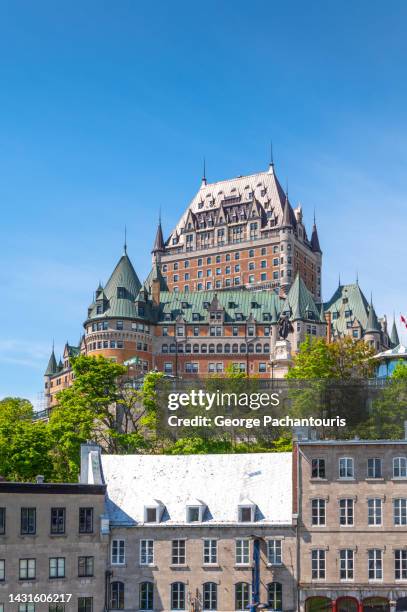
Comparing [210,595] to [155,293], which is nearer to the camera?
[210,595]

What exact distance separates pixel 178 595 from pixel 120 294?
120397mm

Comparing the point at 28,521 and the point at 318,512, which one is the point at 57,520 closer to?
the point at 28,521

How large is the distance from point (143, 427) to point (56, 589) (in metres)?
57.8

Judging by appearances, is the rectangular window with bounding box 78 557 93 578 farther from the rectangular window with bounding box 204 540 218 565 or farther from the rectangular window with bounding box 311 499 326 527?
the rectangular window with bounding box 311 499 326 527

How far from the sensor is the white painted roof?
238 ft

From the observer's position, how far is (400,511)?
71688mm

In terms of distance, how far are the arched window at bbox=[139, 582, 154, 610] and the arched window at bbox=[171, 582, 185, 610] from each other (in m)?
1.37

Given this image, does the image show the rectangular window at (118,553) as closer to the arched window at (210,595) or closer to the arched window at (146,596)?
the arched window at (146,596)

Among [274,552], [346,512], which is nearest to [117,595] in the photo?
[274,552]

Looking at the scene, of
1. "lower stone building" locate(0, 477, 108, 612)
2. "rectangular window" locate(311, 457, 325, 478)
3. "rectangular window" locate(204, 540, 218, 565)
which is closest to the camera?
"lower stone building" locate(0, 477, 108, 612)

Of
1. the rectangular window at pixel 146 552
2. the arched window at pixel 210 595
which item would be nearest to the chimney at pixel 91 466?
the rectangular window at pixel 146 552

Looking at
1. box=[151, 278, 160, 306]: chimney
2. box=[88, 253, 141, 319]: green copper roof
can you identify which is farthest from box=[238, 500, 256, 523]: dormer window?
box=[151, 278, 160, 306]: chimney

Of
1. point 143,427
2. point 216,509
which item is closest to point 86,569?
point 216,509

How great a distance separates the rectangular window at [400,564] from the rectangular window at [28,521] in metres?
23.5
